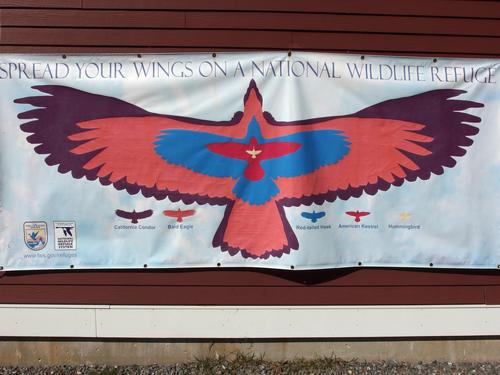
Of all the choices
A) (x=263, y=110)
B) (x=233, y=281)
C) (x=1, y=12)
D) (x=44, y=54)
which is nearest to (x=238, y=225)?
(x=233, y=281)

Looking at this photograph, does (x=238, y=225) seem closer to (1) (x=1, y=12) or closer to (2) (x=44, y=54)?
Answer: (2) (x=44, y=54)

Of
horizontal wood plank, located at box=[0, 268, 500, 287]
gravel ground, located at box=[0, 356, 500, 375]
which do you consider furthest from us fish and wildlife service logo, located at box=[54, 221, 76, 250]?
gravel ground, located at box=[0, 356, 500, 375]

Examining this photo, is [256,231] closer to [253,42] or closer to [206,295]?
[206,295]

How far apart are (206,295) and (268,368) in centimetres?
73

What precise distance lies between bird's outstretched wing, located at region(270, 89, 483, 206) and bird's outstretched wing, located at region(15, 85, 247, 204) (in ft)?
1.95

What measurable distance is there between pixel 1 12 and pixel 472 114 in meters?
3.53

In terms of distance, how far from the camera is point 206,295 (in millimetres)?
3416

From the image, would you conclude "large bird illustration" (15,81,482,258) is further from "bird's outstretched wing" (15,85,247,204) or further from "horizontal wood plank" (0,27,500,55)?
"horizontal wood plank" (0,27,500,55)

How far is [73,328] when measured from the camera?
3432 mm

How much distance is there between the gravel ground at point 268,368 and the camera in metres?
3.43

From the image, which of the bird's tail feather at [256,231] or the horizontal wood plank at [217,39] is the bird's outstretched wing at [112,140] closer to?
the bird's tail feather at [256,231]

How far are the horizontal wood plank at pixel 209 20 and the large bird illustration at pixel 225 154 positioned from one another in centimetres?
49

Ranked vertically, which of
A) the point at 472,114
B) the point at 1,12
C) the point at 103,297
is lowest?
the point at 103,297

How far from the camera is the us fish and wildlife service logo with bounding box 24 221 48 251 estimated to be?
129 inches
